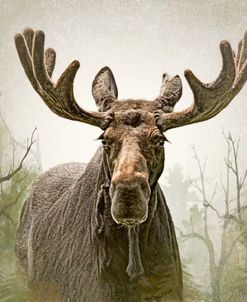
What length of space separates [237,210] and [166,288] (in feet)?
25.5

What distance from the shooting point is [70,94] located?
314cm

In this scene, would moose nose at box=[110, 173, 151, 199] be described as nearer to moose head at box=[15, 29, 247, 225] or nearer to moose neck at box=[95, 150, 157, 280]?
moose head at box=[15, 29, 247, 225]

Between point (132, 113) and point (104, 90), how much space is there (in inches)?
18.4

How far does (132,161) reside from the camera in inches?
105

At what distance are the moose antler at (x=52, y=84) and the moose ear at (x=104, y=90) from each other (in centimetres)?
15

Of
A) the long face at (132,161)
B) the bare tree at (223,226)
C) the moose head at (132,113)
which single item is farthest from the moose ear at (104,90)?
the bare tree at (223,226)

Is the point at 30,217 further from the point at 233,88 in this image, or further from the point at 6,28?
the point at 6,28

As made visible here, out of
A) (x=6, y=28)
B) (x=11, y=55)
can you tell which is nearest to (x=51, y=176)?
(x=6, y=28)

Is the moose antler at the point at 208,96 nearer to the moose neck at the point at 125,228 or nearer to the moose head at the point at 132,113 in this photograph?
the moose head at the point at 132,113

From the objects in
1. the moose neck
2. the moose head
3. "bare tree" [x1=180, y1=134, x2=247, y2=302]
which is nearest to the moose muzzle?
the moose head

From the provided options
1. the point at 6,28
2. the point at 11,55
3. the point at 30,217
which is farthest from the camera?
the point at 11,55

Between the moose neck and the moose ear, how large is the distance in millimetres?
318

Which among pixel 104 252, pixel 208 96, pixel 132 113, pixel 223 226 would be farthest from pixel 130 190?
pixel 223 226

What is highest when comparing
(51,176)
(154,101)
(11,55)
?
(11,55)
